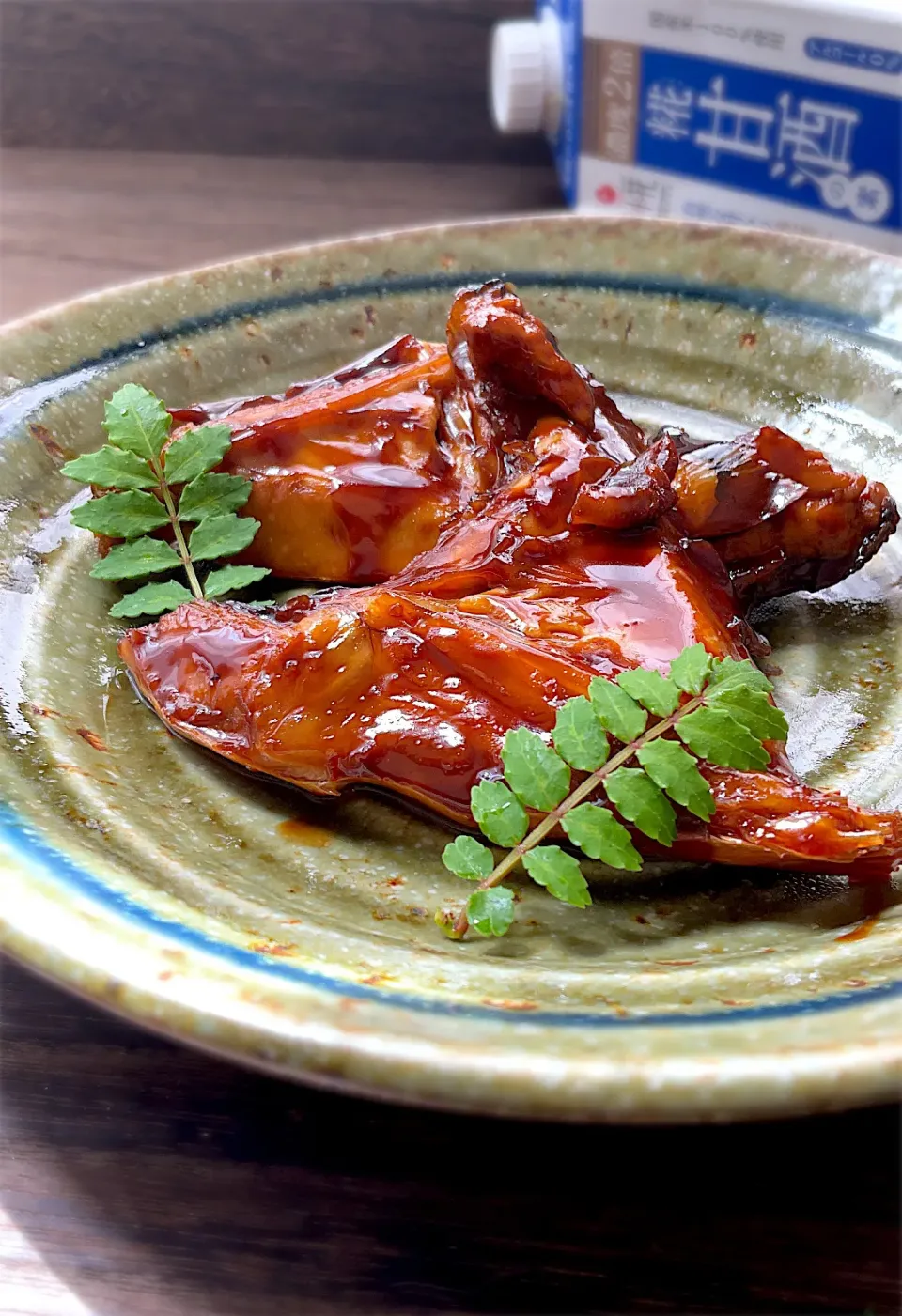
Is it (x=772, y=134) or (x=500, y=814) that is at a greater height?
(x=772, y=134)

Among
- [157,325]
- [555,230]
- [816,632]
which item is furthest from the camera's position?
[555,230]

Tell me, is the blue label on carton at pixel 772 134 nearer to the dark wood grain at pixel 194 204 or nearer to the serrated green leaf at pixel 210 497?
the dark wood grain at pixel 194 204

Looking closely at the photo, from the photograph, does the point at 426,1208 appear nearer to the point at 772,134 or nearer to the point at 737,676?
the point at 737,676

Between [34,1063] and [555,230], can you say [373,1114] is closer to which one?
[34,1063]

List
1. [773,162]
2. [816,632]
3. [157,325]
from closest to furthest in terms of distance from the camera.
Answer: [816,632]
[157,325]
[773,162]

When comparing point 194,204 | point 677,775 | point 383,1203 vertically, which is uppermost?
point 677,775

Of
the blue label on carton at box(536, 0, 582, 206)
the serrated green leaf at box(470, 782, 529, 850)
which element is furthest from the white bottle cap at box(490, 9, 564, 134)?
the serrated green leaf at box(470, 782, 529, 850)

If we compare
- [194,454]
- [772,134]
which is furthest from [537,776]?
[772,134]

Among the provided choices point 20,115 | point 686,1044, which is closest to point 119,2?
point 20,115
